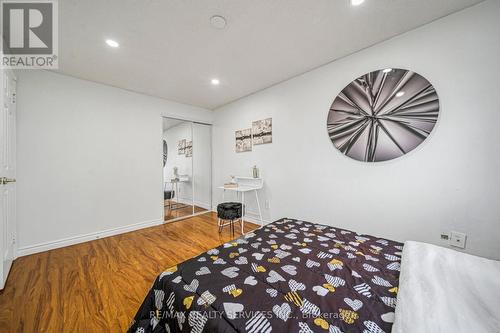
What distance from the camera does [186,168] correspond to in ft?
13.1

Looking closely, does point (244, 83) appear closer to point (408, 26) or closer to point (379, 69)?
point (379, 69)

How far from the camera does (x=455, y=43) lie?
64.3 inches

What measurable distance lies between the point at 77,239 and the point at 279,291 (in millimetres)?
3287

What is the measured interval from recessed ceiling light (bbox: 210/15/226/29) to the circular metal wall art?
164cm

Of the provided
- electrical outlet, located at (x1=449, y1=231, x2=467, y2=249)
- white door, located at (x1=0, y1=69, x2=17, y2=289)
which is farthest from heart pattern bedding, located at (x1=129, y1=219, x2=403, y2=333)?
white door, located at (x1=0, y1=69, x2=17, y2=289)

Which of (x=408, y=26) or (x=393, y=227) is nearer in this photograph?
(x=408, y=26)

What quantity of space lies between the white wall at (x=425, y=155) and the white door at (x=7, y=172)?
3266 millimetres

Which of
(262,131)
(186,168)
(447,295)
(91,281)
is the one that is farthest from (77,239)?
(447,295)

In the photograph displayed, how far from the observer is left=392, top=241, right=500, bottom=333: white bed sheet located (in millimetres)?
646

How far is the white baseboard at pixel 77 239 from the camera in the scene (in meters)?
2.30

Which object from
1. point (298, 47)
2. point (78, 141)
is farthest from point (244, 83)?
point (78, 141)

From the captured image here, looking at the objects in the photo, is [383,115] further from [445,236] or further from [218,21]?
[218,21]

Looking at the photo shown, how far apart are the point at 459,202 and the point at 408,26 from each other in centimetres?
181

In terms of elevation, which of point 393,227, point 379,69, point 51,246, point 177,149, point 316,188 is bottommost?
point 51,246
